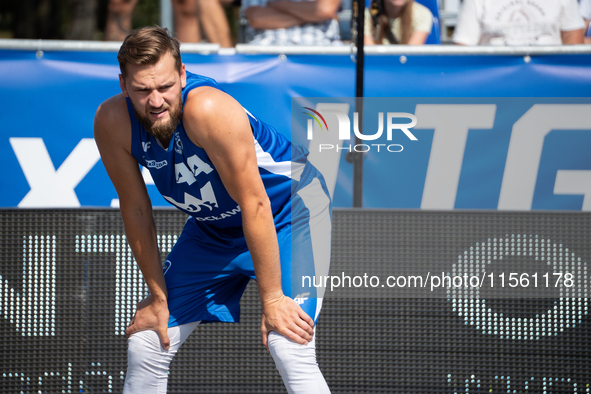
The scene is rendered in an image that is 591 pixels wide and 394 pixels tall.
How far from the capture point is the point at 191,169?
72.6 inches

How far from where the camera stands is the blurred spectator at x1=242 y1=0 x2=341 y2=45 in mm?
3719

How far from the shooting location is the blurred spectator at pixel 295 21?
12.2 ft

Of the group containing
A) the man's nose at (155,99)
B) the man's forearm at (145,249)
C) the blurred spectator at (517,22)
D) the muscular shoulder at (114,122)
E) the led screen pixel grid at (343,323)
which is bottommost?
the led screen pixel grid at (343,323)

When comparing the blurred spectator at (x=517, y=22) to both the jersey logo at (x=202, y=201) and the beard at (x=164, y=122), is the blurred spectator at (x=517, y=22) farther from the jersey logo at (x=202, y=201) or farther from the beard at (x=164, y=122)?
the beard at (x=164, y=122)

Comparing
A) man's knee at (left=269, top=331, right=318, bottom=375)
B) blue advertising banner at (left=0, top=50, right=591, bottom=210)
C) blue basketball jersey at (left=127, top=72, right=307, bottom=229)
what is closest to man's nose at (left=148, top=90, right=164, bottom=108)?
blue basketball jersey at (left=127, top=72, right=307, bottom=229)

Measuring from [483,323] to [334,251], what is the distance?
2.31 feet

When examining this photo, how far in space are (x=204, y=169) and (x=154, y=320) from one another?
561 mm

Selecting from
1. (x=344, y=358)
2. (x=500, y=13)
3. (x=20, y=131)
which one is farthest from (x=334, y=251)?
(x=500, y=13)

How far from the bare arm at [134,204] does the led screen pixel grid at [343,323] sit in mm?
527

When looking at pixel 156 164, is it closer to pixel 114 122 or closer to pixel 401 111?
pixel 114 122

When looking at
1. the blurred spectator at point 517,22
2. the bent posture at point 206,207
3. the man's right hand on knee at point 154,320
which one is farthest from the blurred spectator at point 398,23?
the man's right hand on knee at point 154,320

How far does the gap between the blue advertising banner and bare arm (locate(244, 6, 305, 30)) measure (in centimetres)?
Result: 48

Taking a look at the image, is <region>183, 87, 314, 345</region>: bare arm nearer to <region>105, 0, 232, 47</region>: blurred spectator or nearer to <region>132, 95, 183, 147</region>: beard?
<region>132, 95, 183, 147</region>: beard

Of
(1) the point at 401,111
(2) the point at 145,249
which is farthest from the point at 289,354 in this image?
(1) the point at 401,111
